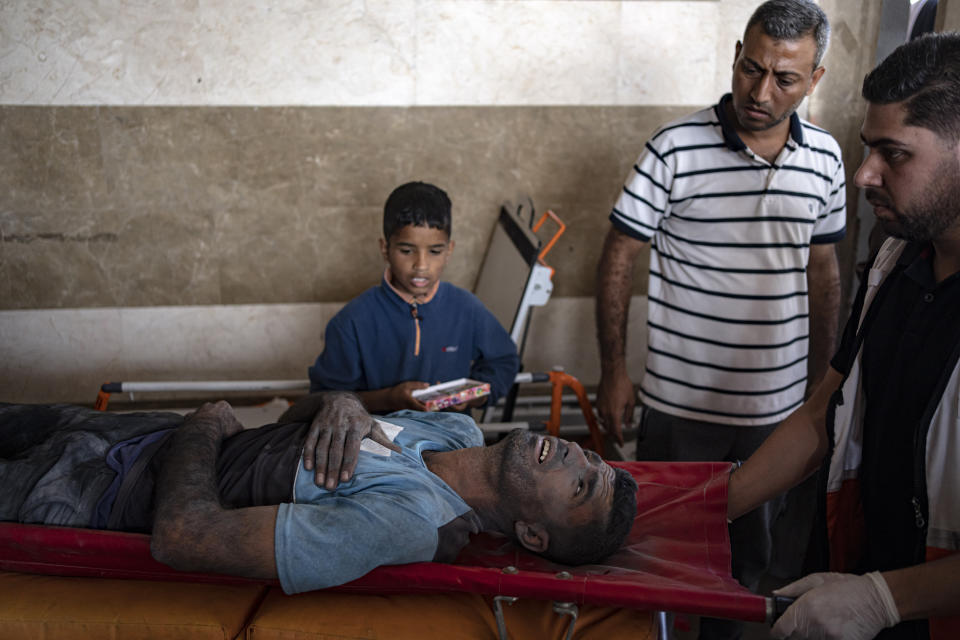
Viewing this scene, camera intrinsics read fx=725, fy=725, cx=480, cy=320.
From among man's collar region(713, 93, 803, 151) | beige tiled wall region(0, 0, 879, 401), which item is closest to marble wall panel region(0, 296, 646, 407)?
beige tiled wall region(0, 0, 879, 401)

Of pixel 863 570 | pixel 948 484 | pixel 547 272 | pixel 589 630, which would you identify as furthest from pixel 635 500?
pixel 547 272

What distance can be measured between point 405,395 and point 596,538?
0.90 m

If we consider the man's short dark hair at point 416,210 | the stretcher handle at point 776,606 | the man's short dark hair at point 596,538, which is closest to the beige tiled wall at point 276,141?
the man's short dark hair at point 416,210

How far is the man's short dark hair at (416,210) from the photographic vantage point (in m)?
2.74

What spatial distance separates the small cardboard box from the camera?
102 inches

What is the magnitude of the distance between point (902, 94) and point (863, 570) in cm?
121

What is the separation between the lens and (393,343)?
281 centimetres

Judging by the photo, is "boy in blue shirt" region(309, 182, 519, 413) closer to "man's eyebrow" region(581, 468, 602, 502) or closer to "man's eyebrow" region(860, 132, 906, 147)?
"man's eyebrow" region(581, 468, 602, 502)

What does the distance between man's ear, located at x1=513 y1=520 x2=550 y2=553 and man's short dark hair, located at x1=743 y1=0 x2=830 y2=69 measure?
6.00 feet

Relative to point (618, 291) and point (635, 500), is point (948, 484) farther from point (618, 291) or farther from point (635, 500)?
point (618, 291)

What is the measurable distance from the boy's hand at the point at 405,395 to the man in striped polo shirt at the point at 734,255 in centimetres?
82

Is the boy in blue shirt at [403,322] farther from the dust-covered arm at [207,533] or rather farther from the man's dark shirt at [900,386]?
the man's dark shirt at [900,386]

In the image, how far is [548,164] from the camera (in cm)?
422

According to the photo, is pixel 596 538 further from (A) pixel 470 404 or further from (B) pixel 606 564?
(A) pixel 470 404
